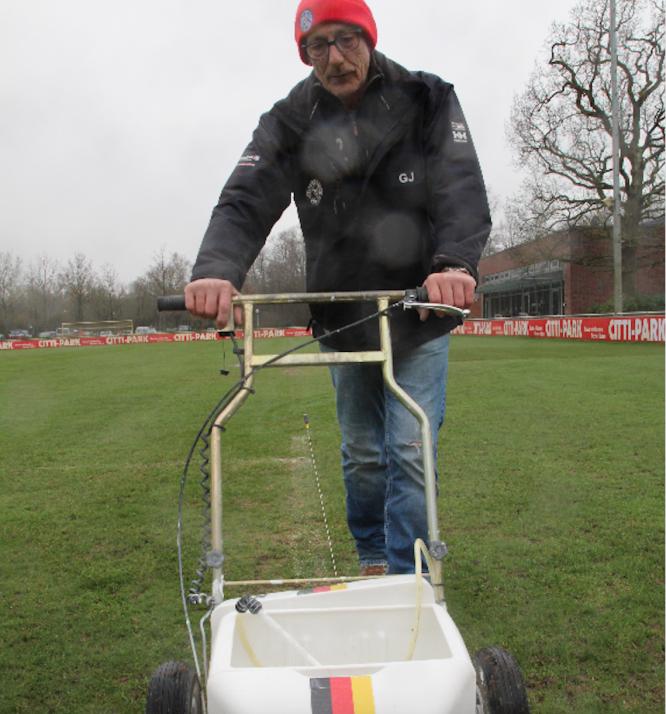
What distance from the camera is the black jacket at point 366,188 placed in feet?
9.17

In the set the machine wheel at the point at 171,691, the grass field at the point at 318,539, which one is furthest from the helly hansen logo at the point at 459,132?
the machine wheel at the point at 171,691

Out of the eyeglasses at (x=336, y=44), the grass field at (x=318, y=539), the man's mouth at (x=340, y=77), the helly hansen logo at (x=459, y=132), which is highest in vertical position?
the eyeglasses at (x=336, y=44)

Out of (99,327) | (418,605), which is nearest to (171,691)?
(418,605)

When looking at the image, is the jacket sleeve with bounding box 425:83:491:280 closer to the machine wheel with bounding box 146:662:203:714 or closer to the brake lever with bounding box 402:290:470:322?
the brake lever with bounding box 402:290:470:322

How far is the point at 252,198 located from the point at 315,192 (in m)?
0.24

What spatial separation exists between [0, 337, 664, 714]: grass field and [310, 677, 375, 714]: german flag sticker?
1025 mm

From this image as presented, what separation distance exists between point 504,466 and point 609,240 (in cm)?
3545

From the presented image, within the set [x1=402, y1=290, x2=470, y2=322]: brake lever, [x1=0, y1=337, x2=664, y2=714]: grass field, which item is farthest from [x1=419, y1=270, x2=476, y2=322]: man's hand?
[x1=0, y1=337, x2=664, y2=714]: grass field

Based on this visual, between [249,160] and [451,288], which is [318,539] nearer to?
[249,160]

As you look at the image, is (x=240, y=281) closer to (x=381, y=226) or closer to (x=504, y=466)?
(x=381, y=226)

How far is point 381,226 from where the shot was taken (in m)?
2.98

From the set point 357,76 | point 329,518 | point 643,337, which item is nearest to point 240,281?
point 357,76

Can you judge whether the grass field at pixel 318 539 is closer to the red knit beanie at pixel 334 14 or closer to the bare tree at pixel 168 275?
the red knit beanie at pixel 334 14

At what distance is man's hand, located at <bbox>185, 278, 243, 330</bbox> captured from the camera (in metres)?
2.50
